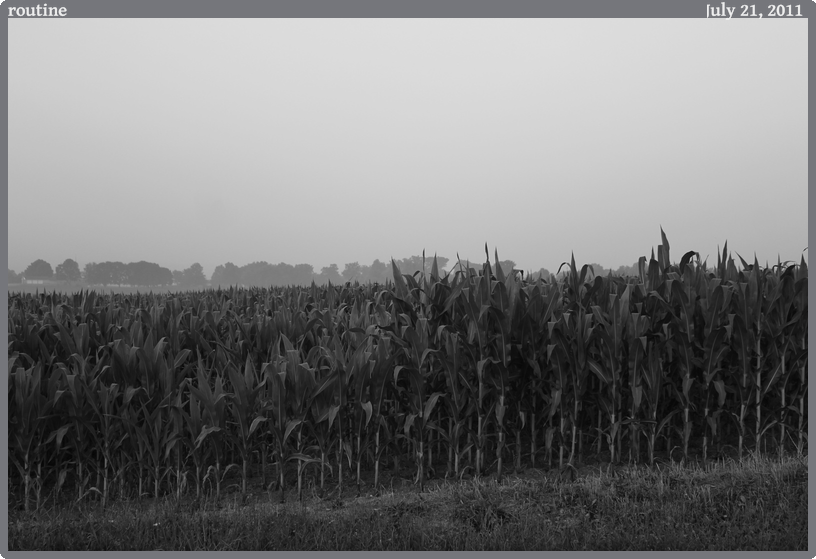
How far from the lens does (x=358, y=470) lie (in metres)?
4.46

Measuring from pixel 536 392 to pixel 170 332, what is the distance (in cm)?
397

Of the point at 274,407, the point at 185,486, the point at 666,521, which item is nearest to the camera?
the point at 666,521

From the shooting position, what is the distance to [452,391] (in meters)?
4.63

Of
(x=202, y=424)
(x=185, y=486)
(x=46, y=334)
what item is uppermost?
(x=46, y=334)

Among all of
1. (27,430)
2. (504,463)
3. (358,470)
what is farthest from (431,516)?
(27,430)

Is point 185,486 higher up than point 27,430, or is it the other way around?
point 27,430

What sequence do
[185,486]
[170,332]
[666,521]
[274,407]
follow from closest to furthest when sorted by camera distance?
[666,521], [274,407], [185,486], [170,332]

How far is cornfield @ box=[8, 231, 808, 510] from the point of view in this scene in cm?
454

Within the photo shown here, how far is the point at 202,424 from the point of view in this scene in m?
4.66

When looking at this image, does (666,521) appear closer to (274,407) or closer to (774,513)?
(774,513)

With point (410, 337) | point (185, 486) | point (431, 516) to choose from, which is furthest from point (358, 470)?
point (185, 486)

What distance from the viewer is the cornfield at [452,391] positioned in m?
4.54

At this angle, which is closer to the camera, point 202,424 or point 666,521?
point 666,521

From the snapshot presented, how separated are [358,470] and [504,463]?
144cm
